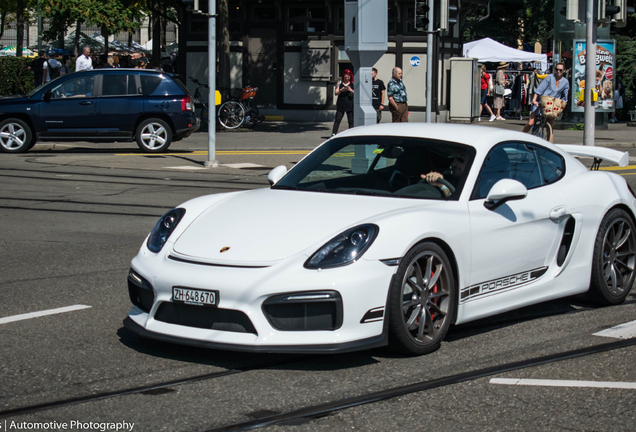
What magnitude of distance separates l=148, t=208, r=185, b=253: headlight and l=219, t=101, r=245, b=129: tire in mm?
19429

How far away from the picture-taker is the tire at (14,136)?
18016 millimetres

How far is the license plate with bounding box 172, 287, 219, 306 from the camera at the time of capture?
465cm

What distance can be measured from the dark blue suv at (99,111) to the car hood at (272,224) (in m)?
13.2

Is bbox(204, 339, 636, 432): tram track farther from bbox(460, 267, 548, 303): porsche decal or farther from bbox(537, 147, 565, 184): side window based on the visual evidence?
bbox(537, 147, 565, 184): side window

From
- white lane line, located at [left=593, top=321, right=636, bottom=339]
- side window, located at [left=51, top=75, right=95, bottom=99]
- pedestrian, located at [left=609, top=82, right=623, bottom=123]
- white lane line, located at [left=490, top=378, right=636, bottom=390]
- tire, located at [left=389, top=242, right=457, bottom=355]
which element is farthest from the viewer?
pedestrian, located at [left=609, top=82, right=623, bottom=123]

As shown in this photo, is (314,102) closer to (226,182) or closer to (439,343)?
(226,182)

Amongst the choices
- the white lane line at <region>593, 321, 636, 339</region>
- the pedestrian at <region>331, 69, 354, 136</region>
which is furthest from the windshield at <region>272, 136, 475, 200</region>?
the pedestrian at <region>331, 69, 354, 136</region>

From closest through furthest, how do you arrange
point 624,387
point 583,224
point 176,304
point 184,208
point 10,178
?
point 624,387 < point 176,304 < point 184,208 < point 583,224 < point 10,178

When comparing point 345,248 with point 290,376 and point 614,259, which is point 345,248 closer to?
point 290,376

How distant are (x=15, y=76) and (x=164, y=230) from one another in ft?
84.8

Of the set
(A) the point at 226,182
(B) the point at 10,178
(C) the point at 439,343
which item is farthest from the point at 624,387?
(B) the point at 10,178

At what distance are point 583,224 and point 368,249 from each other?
2127 mm

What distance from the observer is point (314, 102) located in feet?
99.0

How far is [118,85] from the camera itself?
60.2 feet
